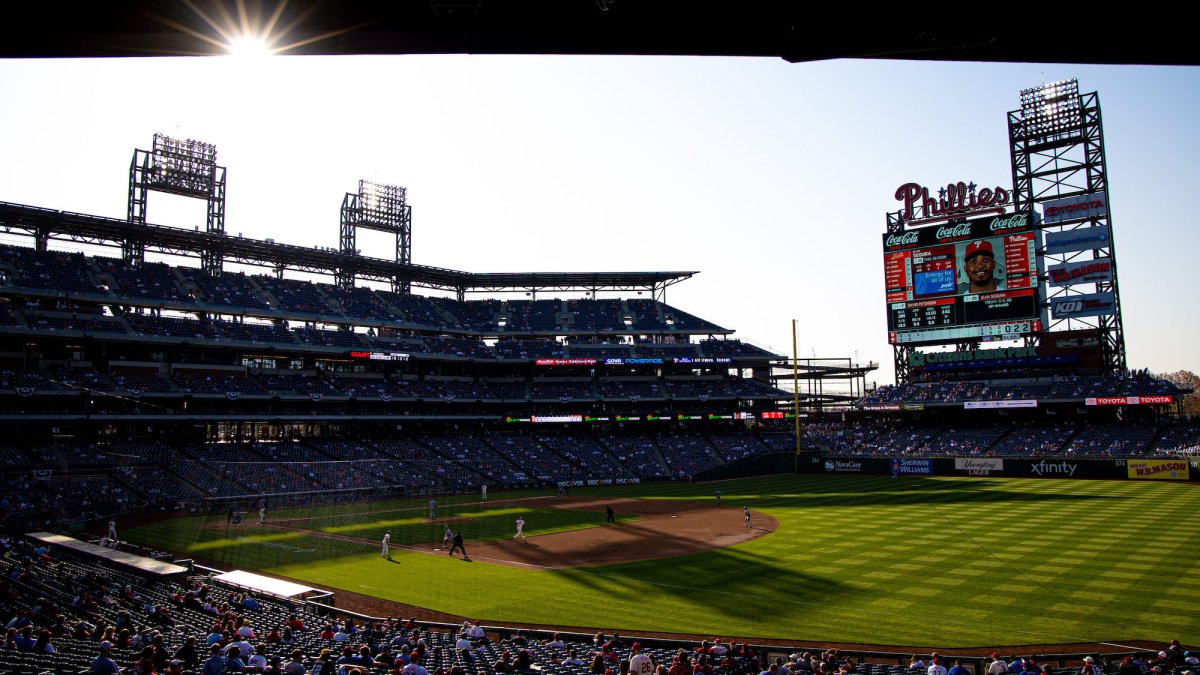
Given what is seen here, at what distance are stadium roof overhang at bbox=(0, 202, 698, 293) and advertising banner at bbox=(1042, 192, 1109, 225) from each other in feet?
120

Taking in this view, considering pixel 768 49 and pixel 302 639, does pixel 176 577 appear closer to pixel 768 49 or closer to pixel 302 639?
pixel 302 639

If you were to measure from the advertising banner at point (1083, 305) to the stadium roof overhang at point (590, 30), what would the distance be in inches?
2799

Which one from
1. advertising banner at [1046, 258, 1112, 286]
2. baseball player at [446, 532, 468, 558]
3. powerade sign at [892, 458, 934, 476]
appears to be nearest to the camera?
baseball player at [446, 532, 468, 558]

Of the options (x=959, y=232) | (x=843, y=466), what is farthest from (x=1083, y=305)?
(x=843, y=466)

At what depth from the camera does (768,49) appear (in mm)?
5125

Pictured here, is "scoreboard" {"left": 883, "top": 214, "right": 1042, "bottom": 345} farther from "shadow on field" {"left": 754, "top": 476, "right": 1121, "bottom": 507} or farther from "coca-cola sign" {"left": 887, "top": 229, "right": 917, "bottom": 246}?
"shadow on field" {"left": 754, "top": 476, "right": 1121, "bottom": 507}

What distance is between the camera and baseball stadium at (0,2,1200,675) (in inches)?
766

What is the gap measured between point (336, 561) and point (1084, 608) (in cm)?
2800

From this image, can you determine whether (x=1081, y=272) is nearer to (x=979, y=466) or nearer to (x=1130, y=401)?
(x=1130, y=401)

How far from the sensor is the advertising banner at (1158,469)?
52.9 metres

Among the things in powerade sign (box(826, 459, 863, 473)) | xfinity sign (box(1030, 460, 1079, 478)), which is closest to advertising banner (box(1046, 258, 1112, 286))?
xfinity sign (box(1030, 460, 1079, 478))

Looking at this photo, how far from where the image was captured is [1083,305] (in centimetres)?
6506

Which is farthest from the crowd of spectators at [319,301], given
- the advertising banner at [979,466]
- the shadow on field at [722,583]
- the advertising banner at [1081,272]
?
the shadow on field at [722,583]

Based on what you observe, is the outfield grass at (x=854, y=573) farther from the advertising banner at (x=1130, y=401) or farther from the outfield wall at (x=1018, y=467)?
the advertising banner at (x=1130, y=401)
